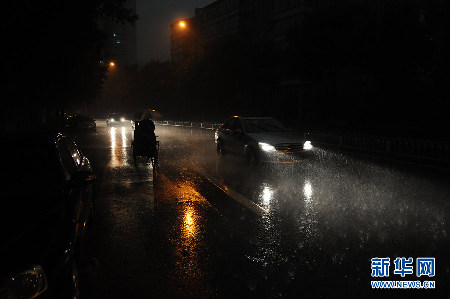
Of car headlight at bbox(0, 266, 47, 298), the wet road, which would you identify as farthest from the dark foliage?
car headlight at bbox(0, 266, 47, 298)

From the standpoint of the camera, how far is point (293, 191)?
9.02 m

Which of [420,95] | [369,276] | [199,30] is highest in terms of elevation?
[199,30]

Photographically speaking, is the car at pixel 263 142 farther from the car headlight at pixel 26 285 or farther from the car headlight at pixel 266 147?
the car headlight at pixel 26 285

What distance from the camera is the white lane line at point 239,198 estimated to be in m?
7.24

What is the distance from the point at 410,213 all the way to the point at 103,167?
10.0 meters

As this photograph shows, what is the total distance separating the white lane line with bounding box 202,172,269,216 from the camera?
7.24 metres

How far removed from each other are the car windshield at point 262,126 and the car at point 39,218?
8.95 metres

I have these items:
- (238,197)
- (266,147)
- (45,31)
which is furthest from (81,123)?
(238,197)

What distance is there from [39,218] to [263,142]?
944 centimetres

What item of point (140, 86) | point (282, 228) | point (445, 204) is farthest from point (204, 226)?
point (140, 86)

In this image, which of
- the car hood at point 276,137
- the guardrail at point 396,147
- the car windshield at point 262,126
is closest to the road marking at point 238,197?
the car hood at point 276,137

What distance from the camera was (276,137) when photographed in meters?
12.8

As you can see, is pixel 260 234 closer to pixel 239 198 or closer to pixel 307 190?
pixel 239 198

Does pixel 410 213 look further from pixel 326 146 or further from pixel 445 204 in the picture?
pixel 326 146
